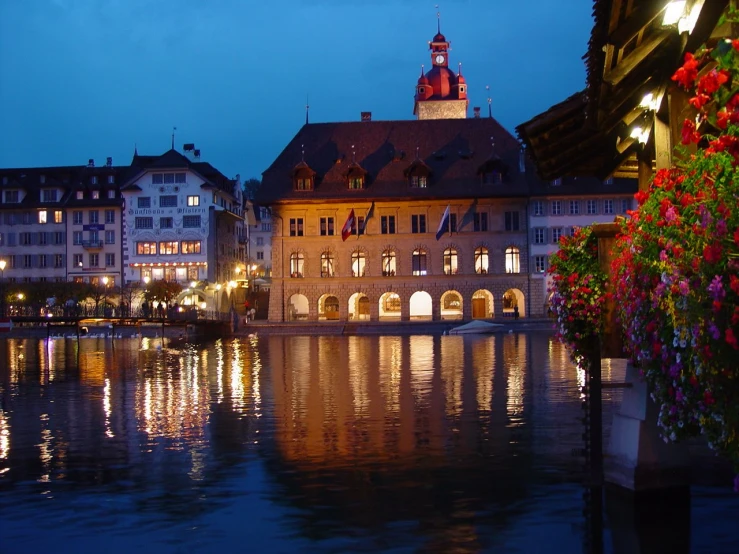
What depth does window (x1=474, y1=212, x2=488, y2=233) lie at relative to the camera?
72.9 m

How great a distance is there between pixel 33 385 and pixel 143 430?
12.0 meters

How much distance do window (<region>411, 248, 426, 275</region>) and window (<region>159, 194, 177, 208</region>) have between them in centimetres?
2307

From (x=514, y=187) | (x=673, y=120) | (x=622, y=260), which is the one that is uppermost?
(x=514, y=187)

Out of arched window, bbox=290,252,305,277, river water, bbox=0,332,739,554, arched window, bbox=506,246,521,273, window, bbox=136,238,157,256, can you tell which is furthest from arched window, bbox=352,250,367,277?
river water, bbox=0,332,739,554

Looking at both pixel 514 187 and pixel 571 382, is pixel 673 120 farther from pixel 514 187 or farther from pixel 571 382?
pixel 514 187

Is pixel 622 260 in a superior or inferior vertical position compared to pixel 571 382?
superior

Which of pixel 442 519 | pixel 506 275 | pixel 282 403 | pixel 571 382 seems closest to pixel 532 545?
pixel 442 519

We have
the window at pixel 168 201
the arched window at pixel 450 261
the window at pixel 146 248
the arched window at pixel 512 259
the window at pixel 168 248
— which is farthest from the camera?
the window at pixel 146 248

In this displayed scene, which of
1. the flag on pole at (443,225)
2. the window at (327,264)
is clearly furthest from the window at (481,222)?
the window at (327,264)

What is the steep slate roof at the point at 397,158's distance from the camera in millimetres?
72938

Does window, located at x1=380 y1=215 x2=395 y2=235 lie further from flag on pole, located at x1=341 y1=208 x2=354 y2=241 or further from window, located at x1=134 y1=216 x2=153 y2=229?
window, located at x1=134 y1=216 x2=153 y2=229

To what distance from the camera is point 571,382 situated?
86.7 ft

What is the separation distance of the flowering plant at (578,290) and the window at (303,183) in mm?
62349

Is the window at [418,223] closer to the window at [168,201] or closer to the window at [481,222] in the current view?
the window at [481,222]
